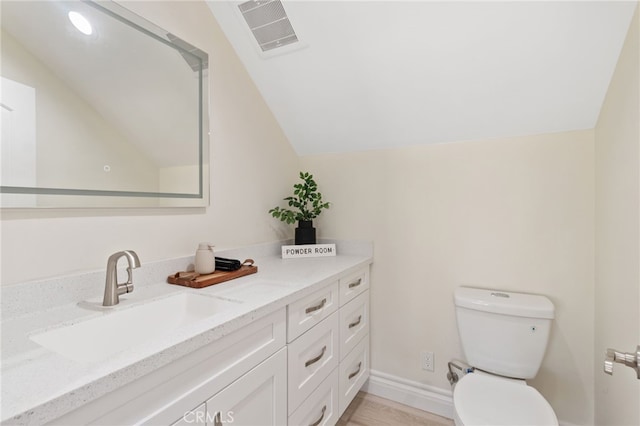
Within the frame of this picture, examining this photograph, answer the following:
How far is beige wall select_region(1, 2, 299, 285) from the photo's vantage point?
37.0 inches

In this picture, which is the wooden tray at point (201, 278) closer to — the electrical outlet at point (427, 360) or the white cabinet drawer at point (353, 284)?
the white cabinet drawer at point (353, 284)

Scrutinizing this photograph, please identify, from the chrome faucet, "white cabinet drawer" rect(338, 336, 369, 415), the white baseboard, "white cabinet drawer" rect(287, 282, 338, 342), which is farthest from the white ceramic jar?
the white baseboard

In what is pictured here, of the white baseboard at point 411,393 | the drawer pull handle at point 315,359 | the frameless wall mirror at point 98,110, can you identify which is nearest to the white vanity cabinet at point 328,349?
the drawer pull handle at point 315,359

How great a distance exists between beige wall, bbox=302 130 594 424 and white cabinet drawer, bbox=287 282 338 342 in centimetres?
62

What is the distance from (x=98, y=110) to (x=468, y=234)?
1.83 meters

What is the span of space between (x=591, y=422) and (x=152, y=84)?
2.60 meters

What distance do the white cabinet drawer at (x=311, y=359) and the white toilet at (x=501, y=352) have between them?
0.56m

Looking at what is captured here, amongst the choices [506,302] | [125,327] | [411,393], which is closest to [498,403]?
[506,302]

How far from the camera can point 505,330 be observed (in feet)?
4.71

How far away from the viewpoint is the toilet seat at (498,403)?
3.70 feet

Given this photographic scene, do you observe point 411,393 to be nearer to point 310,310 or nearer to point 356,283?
point 356,283

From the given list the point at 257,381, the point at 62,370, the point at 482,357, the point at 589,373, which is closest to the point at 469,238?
the point at 482,357

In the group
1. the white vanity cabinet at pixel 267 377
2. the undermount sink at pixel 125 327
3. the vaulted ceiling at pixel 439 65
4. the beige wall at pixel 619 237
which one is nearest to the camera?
the white vanity cabinet at pixel 267 377

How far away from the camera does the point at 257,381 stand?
3.13 ft
